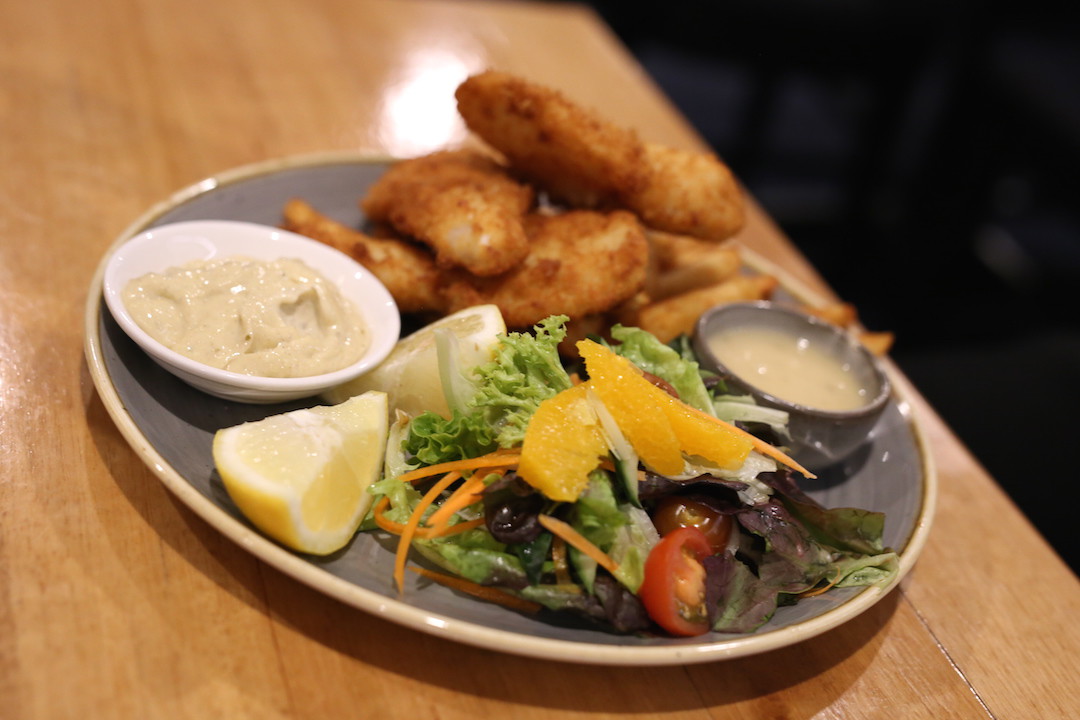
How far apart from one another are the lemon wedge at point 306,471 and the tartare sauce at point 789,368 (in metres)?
1.26

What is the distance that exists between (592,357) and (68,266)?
1717 mm

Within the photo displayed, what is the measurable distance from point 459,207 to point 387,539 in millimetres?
1158

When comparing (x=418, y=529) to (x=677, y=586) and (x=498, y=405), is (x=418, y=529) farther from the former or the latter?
(x=677, y=586)

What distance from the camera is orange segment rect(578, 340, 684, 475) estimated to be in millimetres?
2031

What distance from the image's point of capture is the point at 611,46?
5.30 metres

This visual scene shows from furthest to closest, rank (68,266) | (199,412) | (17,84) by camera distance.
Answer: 1. (17,84)
2. (68,266)
3. (199,412)

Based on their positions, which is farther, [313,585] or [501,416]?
[501,416]

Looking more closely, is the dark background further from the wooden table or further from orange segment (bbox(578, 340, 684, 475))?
orange segment (bbox(578, 340, 684, 475))

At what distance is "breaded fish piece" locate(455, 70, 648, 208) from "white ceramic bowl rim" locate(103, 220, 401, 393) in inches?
28.8

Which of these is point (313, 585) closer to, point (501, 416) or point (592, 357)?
point (501, 416)

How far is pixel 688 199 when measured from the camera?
2.99 m

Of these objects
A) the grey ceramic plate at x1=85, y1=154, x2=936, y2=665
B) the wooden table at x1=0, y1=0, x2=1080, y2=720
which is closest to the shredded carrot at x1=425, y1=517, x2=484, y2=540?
the grey ceramic plate at x1=85, y1=154, x2=936, y2=665

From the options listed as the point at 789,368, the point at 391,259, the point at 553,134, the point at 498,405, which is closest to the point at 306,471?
the point at 498,405

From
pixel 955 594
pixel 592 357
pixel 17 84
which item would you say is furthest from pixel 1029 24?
pixel 17 84
